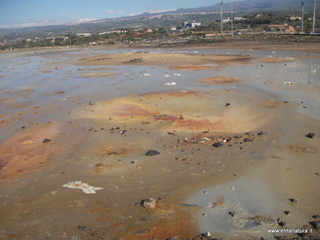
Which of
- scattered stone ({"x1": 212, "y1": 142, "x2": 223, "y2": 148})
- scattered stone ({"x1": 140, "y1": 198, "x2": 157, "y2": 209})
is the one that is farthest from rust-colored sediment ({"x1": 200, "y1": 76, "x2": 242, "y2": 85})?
scattered stone ({"x1": 140, "y1": 198, "x2": 157, "y2": 209})

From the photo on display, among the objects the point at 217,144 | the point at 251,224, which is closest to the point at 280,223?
the point at 251,224

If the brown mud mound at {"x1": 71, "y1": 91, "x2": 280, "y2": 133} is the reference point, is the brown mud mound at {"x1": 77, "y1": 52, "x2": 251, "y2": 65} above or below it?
above

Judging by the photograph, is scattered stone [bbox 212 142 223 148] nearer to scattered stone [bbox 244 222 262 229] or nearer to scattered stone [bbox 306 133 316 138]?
scattered stone [bbox 306 133 316 138]

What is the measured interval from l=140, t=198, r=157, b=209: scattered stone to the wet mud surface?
4 centimetres

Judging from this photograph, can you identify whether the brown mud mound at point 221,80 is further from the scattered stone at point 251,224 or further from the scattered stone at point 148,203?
the scattered stone at point 251,224

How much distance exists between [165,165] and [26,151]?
159 inches

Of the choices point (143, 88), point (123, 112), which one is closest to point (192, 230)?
point (123, 112)

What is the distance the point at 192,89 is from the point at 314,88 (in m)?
5.56

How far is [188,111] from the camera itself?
444 inches

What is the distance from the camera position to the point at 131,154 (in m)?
7.68

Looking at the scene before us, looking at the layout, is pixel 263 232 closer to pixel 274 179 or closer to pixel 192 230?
pixel 192 230

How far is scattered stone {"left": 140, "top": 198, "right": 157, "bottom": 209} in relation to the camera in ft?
17.5

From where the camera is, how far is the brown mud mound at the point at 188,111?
9.59 meters

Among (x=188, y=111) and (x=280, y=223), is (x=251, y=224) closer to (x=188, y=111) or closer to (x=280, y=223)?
(x=280, y=223)
